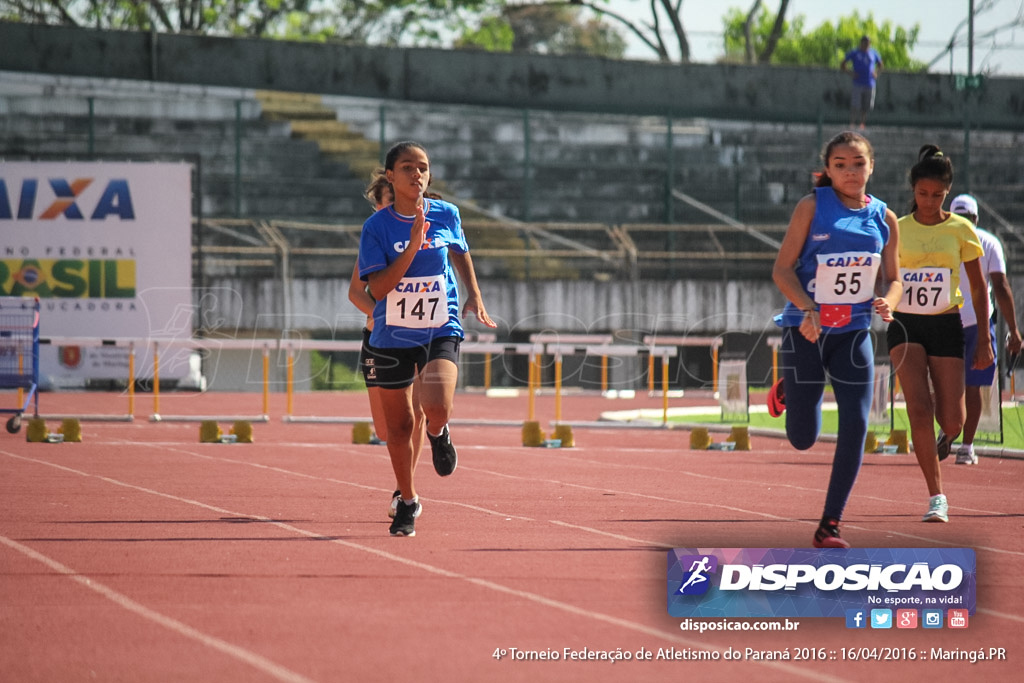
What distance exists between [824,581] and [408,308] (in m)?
3.32

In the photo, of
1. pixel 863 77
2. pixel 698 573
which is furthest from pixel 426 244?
pixel 863 77


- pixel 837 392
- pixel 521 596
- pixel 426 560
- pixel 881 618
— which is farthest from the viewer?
pixel 837 392

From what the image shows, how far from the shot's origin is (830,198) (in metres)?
7.71

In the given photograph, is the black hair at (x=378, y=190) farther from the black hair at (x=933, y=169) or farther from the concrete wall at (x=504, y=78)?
the concrete wall at (x=504, y=78)

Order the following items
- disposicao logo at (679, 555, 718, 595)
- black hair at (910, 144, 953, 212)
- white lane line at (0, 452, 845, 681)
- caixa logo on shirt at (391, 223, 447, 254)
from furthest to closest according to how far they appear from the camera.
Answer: black hair at (910, 144, 953, 212) < caixa logo on shirt at (391, 223, 447, 254) < disposicao logo at (679, 555, 718, 595) < white lane line at (0, 452, 845, 681)

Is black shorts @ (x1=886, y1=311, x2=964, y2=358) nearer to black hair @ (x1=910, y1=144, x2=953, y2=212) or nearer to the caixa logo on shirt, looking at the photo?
black hair @ (x1=910, y1=144, x2=953, y2=212)

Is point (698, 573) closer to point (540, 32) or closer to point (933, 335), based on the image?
point (933, 335)

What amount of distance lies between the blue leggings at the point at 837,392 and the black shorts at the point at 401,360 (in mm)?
1854

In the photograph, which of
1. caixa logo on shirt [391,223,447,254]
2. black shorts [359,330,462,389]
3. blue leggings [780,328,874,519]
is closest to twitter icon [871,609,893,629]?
blue leggings [780,328,874,519]

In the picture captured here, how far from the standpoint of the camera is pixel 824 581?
5.52m

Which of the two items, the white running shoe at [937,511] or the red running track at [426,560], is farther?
the white running shoe at [937,511]

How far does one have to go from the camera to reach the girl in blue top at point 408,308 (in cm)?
817

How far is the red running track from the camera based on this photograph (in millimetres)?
5172

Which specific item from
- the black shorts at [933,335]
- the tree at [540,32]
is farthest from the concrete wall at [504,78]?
the black shorts at [933,335]
